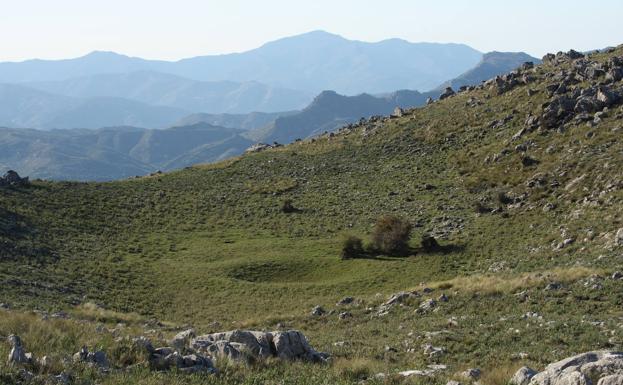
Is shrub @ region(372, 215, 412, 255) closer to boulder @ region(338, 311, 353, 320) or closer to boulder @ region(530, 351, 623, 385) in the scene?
boulder @ region(338, 311, 353, 320)

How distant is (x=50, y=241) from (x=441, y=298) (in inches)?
1392

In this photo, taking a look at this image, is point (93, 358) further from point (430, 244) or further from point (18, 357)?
point (430, 244)

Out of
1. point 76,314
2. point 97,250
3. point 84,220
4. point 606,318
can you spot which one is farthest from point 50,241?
point 606,318

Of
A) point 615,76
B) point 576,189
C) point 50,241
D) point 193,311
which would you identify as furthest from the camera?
point 615,76

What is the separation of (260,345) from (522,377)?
6566mm

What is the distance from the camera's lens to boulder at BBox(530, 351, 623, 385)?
10.3m

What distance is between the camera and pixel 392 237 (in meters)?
44.2

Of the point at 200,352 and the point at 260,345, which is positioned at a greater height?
the point at 200,352

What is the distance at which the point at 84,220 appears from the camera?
55.9 meters

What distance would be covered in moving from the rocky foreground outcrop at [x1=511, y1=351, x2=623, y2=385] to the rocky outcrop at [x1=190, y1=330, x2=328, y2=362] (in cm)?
552

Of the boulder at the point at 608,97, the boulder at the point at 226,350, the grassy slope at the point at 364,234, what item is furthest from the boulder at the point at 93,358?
the boulder at the point at 608,97

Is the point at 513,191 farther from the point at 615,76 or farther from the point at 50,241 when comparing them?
the point at 50,241

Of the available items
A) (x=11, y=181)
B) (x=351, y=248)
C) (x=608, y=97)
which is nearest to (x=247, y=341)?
(x=351, y=248)

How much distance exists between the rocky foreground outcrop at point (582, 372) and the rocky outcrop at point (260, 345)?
552 centimetres
